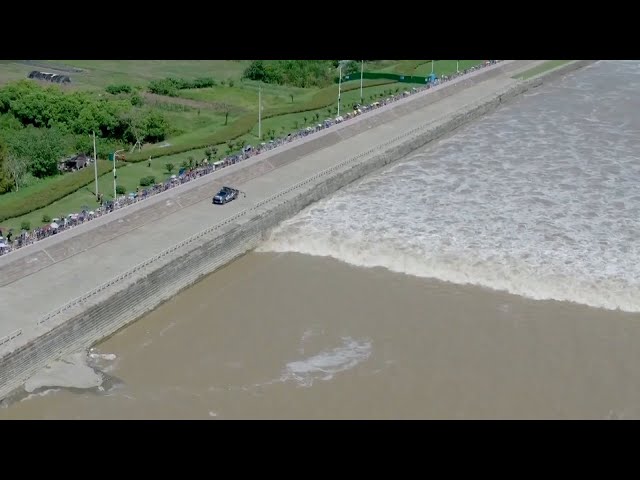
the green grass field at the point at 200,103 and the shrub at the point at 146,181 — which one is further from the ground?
the green grass field at the point at 200,103

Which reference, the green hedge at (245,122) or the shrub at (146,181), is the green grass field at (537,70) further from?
the shrub at (146,181)

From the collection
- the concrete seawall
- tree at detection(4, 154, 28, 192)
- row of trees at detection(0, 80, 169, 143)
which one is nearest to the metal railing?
the concrete seawall

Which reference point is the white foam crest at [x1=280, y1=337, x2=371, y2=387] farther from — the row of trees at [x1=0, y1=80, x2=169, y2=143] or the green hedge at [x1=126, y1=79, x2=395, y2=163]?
the row of trees at [x1=0, y1=80, x2=169, y2=143]

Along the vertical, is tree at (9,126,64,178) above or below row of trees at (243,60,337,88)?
below

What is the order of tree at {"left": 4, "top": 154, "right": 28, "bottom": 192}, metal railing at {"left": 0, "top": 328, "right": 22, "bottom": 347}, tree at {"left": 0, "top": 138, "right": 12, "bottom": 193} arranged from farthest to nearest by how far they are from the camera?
tree at {"left": 4, "top": 154, "right": 28, "bottom": 192}, tree at {"left": 0, "top": 138, "right": 12, "bottom": 193}, metal railing at {"left": 0, "top": 328, "right": 22, "bottom": 347}

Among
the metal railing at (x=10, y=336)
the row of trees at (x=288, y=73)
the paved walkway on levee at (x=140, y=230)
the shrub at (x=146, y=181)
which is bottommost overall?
the metal railing at (x=10, y=336)

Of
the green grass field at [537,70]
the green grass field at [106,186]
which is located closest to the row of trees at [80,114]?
the green grass field at [106,186]
